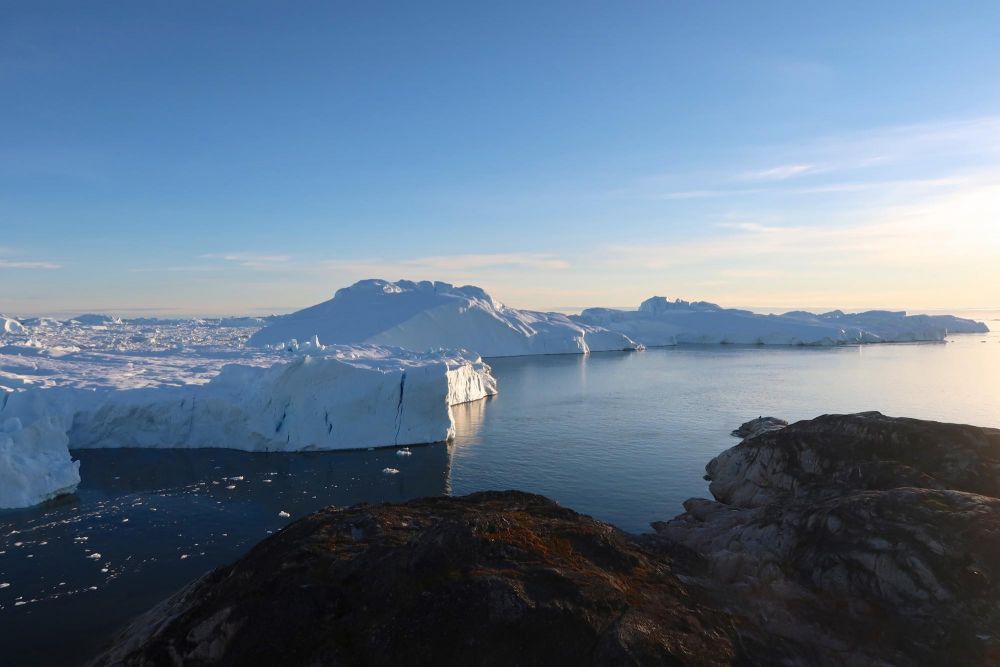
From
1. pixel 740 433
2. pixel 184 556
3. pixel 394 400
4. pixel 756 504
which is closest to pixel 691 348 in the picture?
pixel 740 433

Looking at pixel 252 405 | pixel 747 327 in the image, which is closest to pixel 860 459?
pixel 252 405

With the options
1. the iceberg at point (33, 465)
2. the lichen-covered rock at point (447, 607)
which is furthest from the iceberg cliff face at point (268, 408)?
the lichen-covered rock at point (447, 607)

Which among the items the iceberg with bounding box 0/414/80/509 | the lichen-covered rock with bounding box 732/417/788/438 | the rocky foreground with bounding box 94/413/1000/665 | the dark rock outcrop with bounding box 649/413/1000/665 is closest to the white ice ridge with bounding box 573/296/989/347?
the lichen-covered rock with bounding box 732/417/788/438

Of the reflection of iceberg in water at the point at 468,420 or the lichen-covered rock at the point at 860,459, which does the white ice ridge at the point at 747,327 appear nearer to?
the reflection of iceberg in water at the point at 468,420

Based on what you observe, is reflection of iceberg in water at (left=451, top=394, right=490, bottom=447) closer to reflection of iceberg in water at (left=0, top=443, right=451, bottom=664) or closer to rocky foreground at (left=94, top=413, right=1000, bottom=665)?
reflection of iceberg in water at (left=0, top=443, right=451, bottom=664)

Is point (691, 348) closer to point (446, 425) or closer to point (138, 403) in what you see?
point (446, 425)
